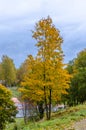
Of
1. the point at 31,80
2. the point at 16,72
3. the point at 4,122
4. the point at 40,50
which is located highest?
the point at 16,72

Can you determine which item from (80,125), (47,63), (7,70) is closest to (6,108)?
(47,63)

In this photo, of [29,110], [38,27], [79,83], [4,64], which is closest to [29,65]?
[38,27]

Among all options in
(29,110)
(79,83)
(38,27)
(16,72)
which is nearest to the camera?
(38,27)

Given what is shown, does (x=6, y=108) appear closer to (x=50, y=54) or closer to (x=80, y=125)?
(x=50, y=54)

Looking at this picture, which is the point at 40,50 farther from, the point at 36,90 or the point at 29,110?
the point at 29,110

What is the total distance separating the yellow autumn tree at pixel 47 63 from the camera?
35500 millimetres

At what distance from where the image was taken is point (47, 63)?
117 feet

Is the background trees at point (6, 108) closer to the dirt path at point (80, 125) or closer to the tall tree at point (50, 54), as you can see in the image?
the tall tree at point (50, 54)

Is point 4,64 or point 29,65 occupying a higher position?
point 4,64

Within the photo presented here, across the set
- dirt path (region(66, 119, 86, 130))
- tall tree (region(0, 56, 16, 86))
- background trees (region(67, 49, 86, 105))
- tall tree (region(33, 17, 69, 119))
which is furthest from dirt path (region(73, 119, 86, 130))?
tall tree (region(0, 56, 16, 86))

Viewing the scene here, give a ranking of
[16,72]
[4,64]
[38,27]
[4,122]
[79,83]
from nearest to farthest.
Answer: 1. [38,27]
2. [4,122]
3. [79,83]
4. [4,64]
5. [16,72]

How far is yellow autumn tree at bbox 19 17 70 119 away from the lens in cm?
3550

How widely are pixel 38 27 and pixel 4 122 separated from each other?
24.7 meters

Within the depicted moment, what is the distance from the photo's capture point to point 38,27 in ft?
117
